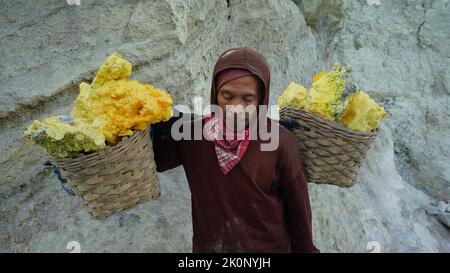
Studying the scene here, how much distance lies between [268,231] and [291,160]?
347mm

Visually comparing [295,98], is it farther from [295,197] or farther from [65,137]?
[65,137]

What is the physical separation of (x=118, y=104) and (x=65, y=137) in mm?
203

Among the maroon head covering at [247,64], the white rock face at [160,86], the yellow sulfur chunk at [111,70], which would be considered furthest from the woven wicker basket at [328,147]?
the white rock face at [160,86]

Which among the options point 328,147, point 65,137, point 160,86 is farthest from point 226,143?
point 160,86

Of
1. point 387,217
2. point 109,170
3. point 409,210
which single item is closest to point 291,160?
point 109,170

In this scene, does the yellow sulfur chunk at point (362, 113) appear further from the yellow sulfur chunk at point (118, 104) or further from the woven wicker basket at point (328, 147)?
the yellow sulfur chunk at point (118, 104)

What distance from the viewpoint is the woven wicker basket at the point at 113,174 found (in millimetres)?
1115

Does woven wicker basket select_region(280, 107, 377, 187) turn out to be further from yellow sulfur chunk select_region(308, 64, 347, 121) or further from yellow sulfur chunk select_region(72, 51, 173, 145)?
yellow sulfur chunk select_region(72, 51, 173, 145)

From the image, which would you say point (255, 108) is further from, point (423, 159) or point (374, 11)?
point (374, 11)

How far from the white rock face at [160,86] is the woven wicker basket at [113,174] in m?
0.96

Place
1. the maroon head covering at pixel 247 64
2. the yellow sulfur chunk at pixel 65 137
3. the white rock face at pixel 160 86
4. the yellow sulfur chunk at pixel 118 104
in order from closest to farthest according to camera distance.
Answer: the yellow sulfur chunk at pixel 65 137 < the yellow sulfur chunk at pixel 118 104 < the maroon head covering at pixel 247 64 < the white rock face at pixel 160 86

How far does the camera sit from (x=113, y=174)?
119 cm

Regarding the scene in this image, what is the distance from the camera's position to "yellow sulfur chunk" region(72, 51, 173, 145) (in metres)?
1.16

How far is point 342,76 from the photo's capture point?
4.53 ft
